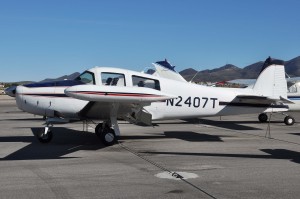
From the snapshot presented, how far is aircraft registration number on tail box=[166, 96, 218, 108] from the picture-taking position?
1145 cm

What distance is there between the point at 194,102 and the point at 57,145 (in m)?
4.29

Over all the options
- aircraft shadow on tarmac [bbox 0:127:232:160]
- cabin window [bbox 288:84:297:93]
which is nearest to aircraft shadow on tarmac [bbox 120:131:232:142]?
aircraft shadow on tarmac [bbox 0:127:232:160]

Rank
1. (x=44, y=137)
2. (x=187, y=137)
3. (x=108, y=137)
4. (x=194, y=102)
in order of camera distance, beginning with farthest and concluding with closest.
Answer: (x=187, y=137) < (x=194, y=102) < (x=44, y=137) < (x=108, y=137)

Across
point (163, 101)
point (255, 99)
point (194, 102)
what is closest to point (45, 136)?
point (163, 101)

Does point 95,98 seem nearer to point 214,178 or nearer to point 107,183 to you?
point 107,183

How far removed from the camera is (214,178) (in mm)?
6410

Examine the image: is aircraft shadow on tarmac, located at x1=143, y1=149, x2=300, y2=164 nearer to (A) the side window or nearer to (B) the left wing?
(B) the left wing

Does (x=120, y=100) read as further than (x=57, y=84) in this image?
No

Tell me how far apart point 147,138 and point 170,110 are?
138 cm

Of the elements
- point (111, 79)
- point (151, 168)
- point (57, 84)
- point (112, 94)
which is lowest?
point (151, 168)

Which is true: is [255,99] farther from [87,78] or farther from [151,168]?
[151,168]

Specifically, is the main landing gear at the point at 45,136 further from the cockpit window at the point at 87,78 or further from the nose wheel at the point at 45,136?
the cockpit window at the point at 87,78

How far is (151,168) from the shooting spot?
7.26 m

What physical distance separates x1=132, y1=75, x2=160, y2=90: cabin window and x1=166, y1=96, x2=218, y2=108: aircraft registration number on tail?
0.75 meters
